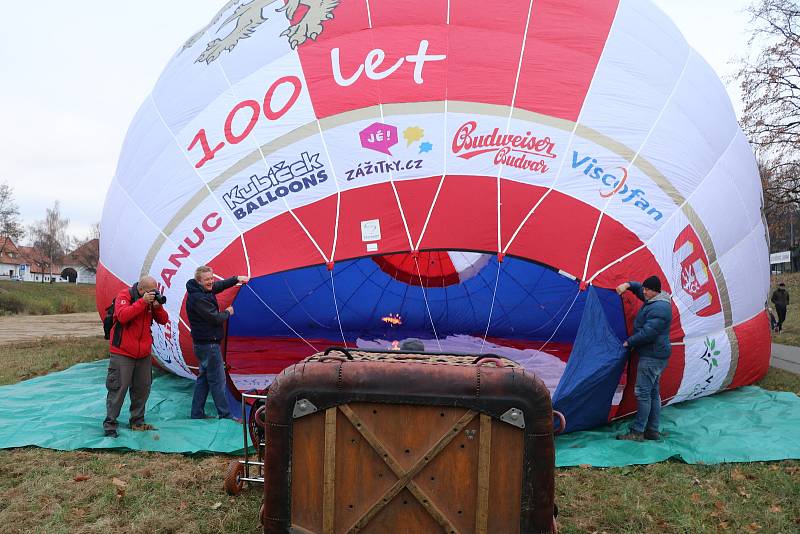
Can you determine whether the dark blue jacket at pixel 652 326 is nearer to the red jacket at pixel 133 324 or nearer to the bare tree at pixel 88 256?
the red jacket at pixel 133 324

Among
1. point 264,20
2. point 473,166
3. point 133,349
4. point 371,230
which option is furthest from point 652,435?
point 264,20

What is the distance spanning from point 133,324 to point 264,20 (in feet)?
10.7

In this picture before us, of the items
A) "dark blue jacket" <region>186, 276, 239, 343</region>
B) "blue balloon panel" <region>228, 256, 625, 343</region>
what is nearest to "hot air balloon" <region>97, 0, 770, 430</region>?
"dark blue jacket" <region>186, 276, 239, 343</region>

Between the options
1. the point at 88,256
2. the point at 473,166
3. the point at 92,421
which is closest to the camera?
the point at 92,421

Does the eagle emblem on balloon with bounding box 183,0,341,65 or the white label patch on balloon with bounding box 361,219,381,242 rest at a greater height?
the eagle emblem on balloon with bounding box 183,0,341,65

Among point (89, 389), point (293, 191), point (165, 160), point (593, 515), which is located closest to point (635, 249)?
point (593, 515)

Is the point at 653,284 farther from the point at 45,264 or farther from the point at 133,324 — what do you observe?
the point at 45,264

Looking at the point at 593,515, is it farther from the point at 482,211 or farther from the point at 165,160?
the point at 165,160

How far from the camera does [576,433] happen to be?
499 cm

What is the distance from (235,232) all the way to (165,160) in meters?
1.35

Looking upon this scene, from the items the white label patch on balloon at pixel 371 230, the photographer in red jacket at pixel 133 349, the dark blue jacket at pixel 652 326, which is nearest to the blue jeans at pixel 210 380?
the photographer in red jacket at pixel 133 349

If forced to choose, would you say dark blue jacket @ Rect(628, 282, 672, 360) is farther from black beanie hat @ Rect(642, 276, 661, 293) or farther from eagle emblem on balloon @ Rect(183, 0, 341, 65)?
eagle emblem on balloon @ Rect(183, 0, 341, 65)

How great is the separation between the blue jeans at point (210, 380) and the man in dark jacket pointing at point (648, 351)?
3.22 m

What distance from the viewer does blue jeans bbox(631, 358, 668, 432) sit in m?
4.89
